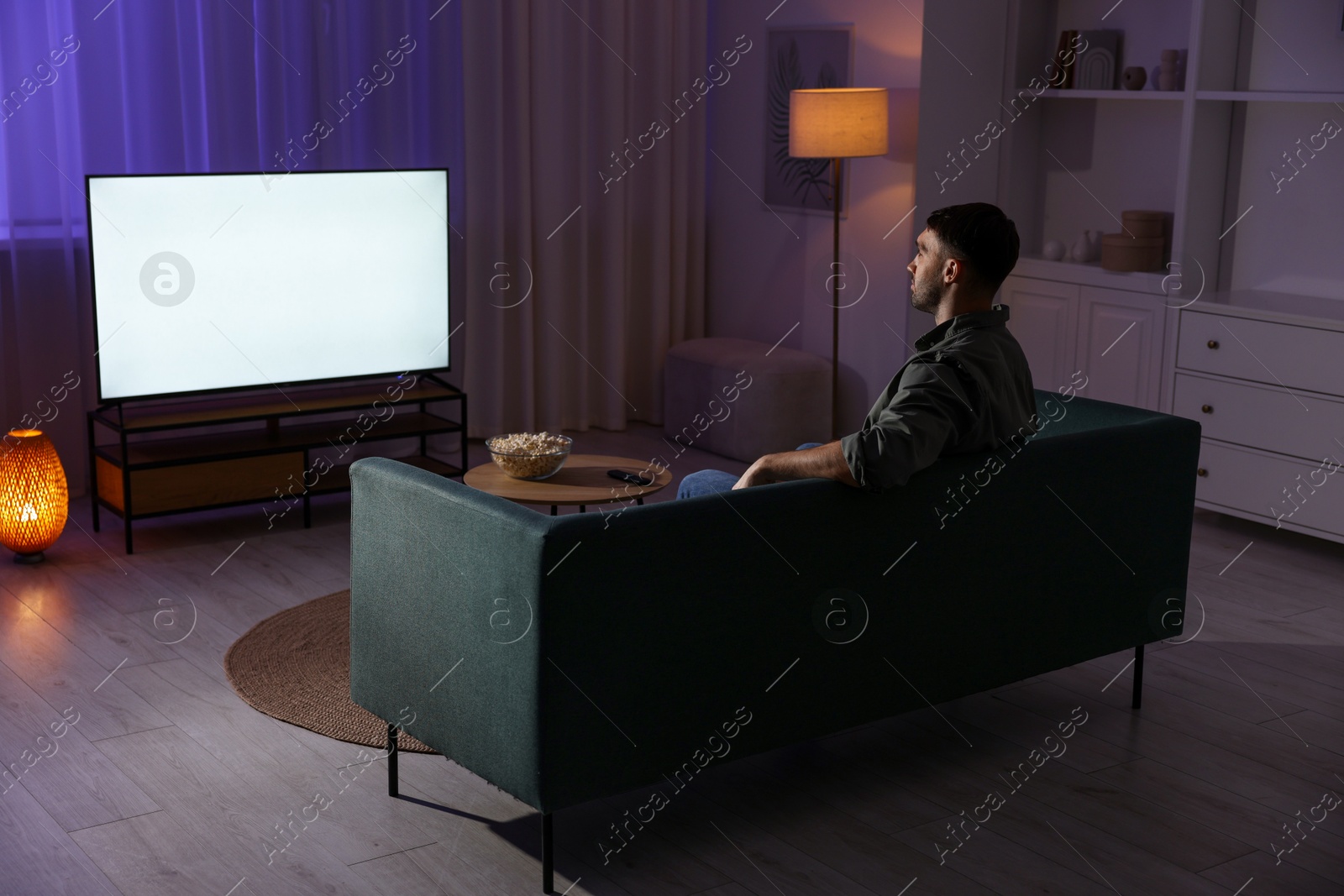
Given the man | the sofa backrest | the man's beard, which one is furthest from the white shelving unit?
the man's beard

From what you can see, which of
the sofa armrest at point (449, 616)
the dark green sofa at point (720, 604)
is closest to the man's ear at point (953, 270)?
the dark green sofa at point (720, 604)

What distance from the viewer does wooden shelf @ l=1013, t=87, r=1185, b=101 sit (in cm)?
497

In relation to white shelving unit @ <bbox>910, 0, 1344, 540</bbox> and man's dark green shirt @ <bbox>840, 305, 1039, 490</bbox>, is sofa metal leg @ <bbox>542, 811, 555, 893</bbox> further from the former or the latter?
white shelving unit @ <bbox>910, 0, 1344, 540</bbox>

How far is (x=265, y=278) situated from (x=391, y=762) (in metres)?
2.41

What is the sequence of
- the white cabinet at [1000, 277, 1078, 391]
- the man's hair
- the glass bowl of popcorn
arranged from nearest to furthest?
the man's hair → the glass bowl of popcorn → the white cabinet at [1000, 277, 1078, 391]

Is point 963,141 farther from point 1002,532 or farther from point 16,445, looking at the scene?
point 16,445

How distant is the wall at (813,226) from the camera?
219 inches

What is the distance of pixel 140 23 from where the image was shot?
4941mm

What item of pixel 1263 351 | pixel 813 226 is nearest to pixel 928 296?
pixel 1263 351

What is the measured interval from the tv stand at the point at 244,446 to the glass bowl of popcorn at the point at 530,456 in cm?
99

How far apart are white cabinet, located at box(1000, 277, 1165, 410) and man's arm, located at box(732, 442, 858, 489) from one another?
254cm

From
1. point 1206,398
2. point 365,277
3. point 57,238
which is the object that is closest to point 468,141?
point 365,277

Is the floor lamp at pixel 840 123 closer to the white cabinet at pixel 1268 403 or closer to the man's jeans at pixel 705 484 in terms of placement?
the white cabinet at pixel 1268 403

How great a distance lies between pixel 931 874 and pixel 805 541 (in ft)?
2.17
